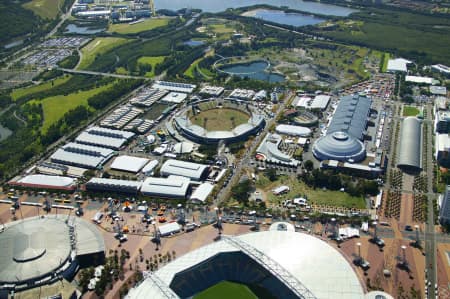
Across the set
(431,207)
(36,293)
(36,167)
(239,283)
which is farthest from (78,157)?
(431,207)

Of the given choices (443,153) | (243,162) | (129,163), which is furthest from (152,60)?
(443,153)

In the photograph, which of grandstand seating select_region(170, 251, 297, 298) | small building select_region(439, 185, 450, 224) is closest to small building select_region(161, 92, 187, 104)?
grandstand seating select_region(170, 251, 297, 298)

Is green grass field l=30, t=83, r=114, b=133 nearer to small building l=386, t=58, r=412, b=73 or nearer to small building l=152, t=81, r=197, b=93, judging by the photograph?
small building l=152, t=81, r=197, b=93

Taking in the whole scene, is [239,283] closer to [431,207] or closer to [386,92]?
[431,207]

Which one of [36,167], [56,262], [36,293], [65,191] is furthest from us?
[36,167]

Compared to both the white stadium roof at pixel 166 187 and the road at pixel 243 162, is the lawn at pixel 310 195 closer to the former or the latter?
the road at pixel 243 162

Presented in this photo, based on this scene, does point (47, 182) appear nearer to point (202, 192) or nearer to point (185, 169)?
point (185, 169)
